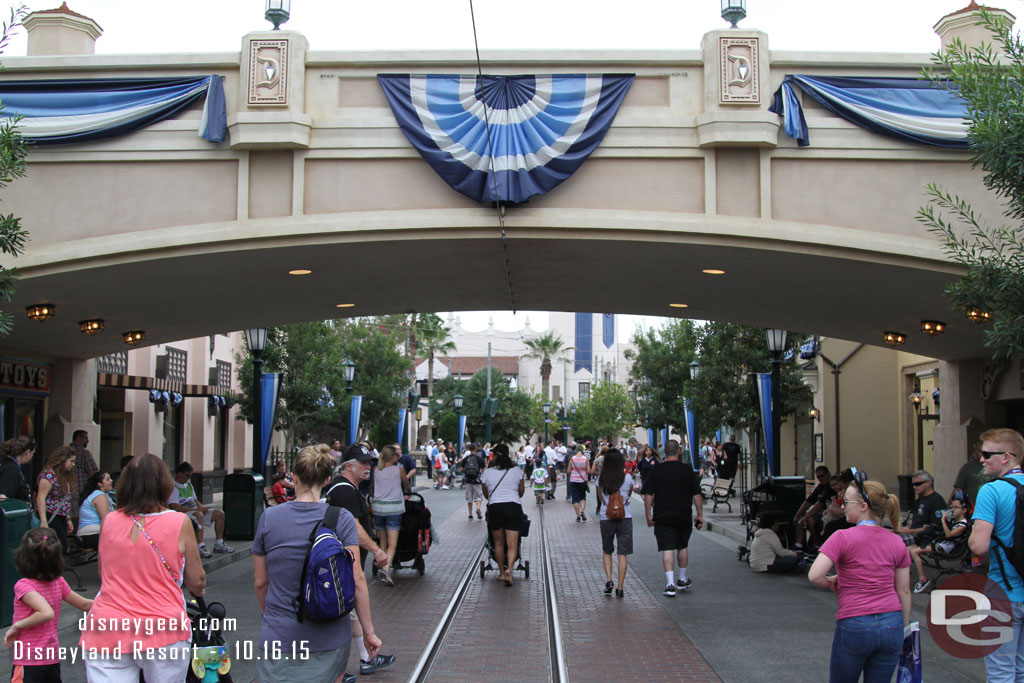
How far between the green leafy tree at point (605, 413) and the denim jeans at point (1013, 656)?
65346 mm

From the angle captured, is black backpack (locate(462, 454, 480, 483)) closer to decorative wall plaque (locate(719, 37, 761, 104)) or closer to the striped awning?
the striped awning

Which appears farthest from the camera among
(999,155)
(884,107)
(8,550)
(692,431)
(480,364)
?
(480,364)

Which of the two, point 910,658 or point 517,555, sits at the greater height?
point 910,658

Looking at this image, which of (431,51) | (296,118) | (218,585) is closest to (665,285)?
(431,51)

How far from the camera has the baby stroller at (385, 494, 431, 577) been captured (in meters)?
13.3

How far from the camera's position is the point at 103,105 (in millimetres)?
11648

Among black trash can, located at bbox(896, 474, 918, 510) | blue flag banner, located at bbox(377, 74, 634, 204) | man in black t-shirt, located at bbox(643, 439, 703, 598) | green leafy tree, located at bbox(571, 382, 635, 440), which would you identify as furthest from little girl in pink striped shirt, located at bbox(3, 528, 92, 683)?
green leafy tree, located at bbox(571, 382, 635, 440)

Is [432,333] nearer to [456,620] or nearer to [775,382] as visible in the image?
[775,382]

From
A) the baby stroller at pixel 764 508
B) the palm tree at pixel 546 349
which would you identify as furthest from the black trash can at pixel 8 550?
the palm tree at pixel 546 349

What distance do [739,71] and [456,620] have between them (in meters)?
7.26

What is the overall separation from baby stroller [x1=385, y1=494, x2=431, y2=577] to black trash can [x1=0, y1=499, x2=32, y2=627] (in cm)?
500

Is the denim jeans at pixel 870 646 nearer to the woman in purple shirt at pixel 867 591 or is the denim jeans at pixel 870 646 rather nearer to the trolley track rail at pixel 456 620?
the woman in purple shirt at pixel 867 591

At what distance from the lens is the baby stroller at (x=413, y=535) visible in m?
13.3

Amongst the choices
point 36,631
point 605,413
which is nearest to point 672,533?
point 36,631
